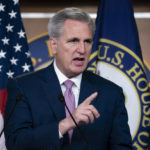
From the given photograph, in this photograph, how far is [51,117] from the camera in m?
1.52

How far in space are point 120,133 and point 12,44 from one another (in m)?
1.57

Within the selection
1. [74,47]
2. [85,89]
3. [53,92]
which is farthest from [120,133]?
[74,47]

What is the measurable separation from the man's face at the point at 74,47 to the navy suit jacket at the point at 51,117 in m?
0.11

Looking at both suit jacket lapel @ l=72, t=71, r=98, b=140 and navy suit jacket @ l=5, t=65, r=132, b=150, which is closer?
navy suit jacket @ l=5, t=65, r=132, b=150

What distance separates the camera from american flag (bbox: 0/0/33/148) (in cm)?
265

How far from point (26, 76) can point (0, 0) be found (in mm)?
1359

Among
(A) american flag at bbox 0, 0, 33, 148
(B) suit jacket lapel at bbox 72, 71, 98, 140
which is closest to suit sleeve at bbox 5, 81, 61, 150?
(B) suit jacket lapel at bbox 72, 71, 98, 140

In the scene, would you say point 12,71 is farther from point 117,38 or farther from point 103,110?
point 103,110

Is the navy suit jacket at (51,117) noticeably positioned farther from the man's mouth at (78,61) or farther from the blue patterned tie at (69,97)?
the man's mouth at (78,61)

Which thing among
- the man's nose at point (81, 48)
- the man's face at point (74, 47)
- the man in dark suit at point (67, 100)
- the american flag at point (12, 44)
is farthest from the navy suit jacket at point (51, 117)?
the american flag at point (12, 44)

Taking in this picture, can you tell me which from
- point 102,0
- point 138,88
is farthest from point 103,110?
point 102,0

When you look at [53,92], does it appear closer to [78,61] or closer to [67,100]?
[67,100]

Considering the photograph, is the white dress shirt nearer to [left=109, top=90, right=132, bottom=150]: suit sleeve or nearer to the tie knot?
the tie knot

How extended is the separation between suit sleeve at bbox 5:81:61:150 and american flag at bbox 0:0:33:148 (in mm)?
1217
